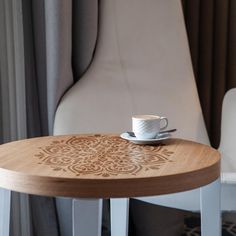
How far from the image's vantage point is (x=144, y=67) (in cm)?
157

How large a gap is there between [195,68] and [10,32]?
36.2 inches

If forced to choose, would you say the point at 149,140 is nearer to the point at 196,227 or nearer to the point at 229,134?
the point at 229,134

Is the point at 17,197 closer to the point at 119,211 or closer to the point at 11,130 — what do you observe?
the point at 11,130

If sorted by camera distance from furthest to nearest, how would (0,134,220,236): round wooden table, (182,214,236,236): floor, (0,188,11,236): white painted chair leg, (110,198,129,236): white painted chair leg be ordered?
(182,214,236,236): floor, (110,198,129,236): white painted chair leg, (0,188,11,236): white painted chair leg, (0,134,220,236): round wooden table

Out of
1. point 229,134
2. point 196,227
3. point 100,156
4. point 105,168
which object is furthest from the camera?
point 196,227

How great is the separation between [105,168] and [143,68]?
33.3 inches

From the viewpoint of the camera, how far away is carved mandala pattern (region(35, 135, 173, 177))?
772 mm

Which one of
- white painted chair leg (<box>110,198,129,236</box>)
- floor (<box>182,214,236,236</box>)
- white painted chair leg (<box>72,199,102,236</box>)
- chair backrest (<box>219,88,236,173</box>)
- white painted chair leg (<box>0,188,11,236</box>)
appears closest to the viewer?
white painted chair leg (<box>72,199,102,236</box>)

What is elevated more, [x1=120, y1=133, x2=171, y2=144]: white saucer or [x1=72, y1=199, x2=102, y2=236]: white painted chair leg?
[x1=120, y1=133, x2=171, y2=144]: white saucer

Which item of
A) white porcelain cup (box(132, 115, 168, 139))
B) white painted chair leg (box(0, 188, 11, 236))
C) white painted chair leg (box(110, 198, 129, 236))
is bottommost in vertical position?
white painted chair leg (box(110, 198, 129, 236))

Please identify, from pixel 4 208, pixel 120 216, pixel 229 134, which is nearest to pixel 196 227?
pixel 229 134

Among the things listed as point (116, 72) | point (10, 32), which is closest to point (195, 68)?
point (116, 72)

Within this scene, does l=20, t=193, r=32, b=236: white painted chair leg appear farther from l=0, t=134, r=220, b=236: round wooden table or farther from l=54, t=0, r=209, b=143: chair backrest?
l=0, t=134, r=220, b=236: round wooden table

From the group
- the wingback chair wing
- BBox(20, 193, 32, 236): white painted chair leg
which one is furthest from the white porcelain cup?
BBox(20, 193, 32, 236): white painted chair leg
